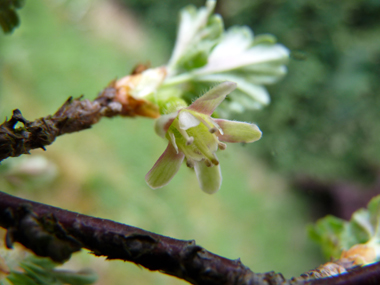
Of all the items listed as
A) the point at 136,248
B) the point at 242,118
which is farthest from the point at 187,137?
the point at 242,118

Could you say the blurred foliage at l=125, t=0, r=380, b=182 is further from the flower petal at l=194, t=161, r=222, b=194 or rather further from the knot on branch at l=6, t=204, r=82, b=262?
the knot on branch at l=6, t=204, r=82, b=262

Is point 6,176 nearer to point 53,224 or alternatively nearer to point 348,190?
point 53,224

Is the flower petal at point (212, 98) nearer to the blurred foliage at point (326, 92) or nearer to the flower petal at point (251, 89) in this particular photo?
the flower petal at point (251, 89)

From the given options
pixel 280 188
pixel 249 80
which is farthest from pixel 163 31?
pixel 249 80

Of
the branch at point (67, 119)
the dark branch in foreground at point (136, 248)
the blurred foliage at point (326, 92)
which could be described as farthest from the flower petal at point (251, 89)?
the blurred foliage at point (326, 92)

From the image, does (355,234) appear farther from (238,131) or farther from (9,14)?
(9,14)

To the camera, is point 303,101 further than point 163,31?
No
